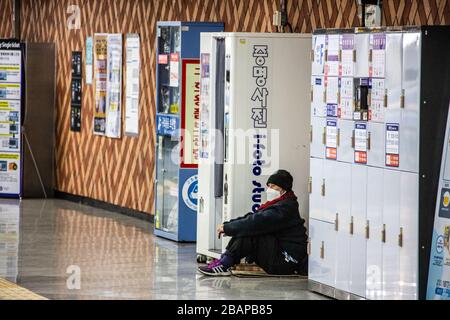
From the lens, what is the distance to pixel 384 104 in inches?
375

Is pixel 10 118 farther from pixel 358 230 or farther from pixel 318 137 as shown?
pixel 358 230

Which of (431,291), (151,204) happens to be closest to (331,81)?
(431,291)

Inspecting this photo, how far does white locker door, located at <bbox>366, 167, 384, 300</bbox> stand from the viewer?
961 centimetres

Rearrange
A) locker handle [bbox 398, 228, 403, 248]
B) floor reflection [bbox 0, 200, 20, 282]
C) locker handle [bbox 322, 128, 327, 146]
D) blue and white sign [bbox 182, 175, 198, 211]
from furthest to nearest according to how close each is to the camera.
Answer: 1. blue and white sign [bbox 182, 175, 198, 211]
2. floor reflection [bbox 0, 200, 20, 282]
3. locker handle [bbox 322, 128, 327, 146]
4. locker handle [bbox 398, 228, 403, 248]

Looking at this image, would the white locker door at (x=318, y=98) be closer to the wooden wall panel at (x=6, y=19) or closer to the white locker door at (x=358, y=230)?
the white locker door at (x=358, y=230)

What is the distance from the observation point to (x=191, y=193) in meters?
13.7

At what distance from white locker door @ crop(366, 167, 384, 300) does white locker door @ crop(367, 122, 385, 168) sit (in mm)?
60

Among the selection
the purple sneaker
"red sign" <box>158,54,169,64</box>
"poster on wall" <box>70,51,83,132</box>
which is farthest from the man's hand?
"poster on wall" <box>70,51,83,132</box>

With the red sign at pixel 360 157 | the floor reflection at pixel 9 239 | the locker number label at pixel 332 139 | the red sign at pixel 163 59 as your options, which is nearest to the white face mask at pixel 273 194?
the locker number label at pixel 332 139

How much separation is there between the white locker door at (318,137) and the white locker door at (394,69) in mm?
1079

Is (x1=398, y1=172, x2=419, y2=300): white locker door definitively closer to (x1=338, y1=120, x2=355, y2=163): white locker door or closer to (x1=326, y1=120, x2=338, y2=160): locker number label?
(x1=338, y1=120, x2=355, y2=163): white locker door

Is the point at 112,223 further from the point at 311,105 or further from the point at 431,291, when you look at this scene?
the point at 431,291

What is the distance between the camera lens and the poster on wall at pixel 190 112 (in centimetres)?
1362

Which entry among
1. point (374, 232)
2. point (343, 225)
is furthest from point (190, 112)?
point (374, 232)
